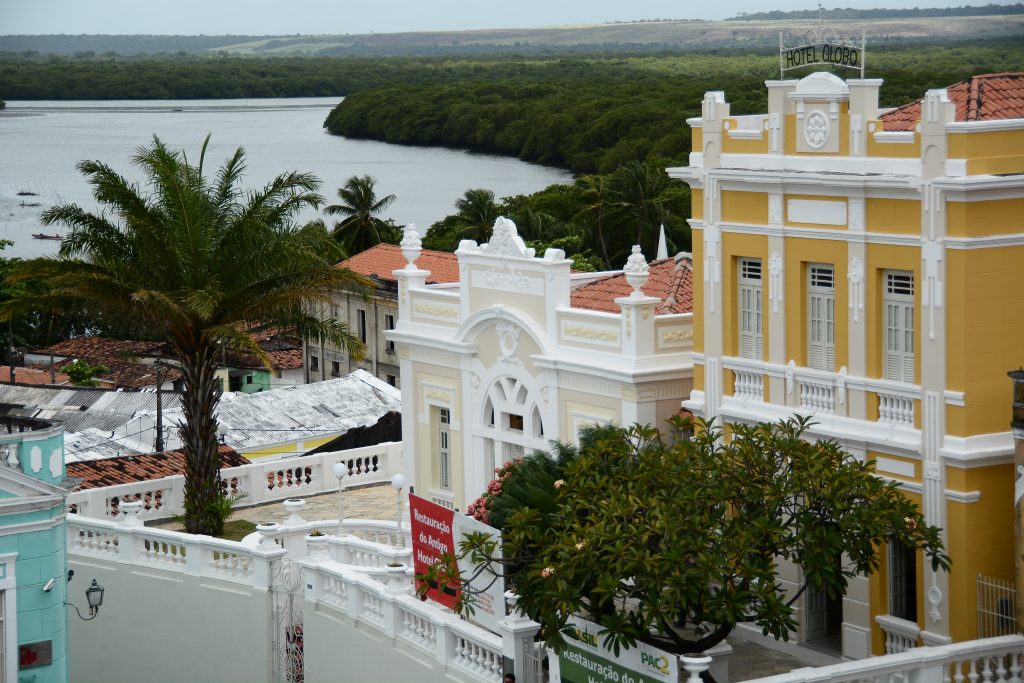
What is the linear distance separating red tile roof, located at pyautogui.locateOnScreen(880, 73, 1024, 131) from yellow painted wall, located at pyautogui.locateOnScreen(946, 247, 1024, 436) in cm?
160

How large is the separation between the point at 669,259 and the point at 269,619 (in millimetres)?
8663

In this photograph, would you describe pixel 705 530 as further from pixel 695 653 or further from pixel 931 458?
pixel 931 458

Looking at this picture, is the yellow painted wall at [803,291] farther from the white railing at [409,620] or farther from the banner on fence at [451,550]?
the white railing at [409,620]

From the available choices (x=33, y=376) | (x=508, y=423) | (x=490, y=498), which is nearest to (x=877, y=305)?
(x=490, y=498)

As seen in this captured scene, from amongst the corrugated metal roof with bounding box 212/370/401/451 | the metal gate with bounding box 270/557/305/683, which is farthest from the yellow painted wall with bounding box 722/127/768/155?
the corrugated metal roof with bounding box 212/370/401/451

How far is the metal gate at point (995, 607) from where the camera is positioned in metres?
19.2

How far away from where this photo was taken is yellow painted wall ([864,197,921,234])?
19.7 m

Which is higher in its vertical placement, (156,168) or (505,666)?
(156,168)

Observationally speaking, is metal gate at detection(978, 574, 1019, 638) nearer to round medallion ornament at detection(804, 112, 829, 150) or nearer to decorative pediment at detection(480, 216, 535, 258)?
round medallion ornament at detection(804, 112, 829, 150)

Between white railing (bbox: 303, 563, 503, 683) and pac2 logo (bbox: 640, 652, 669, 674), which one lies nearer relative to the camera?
pac2 logo (bbox: 640, 652, 669, 674)

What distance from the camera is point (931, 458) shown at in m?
19.5

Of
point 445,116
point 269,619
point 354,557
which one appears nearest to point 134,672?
point 269,619

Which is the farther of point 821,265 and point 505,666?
point 821,265

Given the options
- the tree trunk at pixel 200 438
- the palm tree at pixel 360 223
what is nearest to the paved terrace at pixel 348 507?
the tree trunk at pixel 200 438
